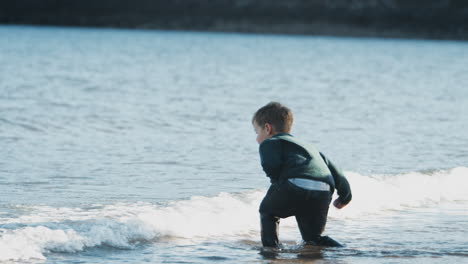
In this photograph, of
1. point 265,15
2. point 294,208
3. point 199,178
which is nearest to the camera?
point 294,208

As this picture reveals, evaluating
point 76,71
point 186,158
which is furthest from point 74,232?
point 76,71

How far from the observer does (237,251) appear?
6.52m

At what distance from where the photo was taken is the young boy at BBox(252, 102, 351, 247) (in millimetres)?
5996

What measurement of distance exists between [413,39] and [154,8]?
168 feet

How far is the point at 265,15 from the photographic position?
166625 mm

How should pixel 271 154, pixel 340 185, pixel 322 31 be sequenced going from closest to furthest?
pixel 271 154, pixel 340 185, pixel 322 31

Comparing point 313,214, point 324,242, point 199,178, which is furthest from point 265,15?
point 313,214

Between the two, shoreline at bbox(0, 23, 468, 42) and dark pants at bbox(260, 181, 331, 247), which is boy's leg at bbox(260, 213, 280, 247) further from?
shoreline at bbox(0, 23, 468, 42)

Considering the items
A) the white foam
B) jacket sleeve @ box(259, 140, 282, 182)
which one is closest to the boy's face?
jacket sleeve @ box(259, 140, 282, 182)

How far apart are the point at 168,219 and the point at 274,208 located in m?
1.43

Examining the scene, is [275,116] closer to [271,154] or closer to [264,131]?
[264,131]

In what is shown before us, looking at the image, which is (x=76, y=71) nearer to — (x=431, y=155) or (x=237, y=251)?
(x=431, y=155)

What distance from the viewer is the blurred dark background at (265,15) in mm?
152625

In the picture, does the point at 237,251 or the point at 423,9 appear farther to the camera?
the point at 423,9
